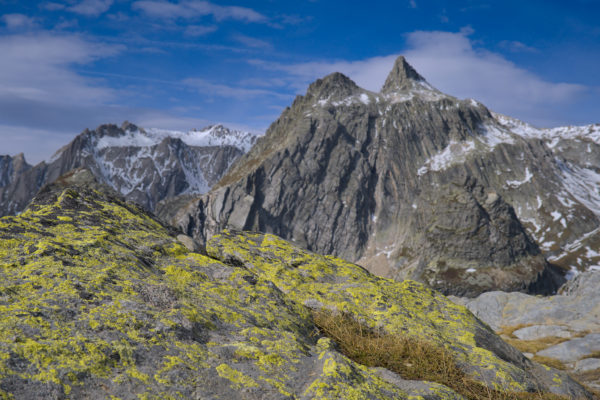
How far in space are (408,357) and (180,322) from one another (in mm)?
5609

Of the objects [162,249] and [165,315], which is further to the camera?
[162,249]

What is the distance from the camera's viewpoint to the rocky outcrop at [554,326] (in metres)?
22.6

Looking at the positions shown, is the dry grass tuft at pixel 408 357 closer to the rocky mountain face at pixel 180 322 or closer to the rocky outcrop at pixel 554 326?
the rocky mountain face at pixel 180 322

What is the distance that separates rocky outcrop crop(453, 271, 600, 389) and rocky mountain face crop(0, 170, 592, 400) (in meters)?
15.6

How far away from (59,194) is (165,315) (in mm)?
8879

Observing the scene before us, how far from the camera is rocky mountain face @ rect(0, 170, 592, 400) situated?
519cm

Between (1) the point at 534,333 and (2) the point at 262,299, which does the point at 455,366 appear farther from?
(1) the point at 534,333

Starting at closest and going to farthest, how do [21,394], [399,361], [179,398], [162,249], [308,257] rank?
[21,394] → [179,398] → [399,361] → [162,249] → [308,257]

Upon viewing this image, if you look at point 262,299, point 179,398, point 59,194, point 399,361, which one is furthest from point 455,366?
point 59,194

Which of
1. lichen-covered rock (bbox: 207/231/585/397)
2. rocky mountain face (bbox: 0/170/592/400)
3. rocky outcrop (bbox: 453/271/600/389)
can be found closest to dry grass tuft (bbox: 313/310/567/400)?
rocky mountain face (bbox: 0/170/592/400)

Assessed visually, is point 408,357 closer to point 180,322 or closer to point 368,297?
point 368,297

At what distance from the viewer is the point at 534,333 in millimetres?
32625

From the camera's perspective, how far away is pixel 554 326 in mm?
32906

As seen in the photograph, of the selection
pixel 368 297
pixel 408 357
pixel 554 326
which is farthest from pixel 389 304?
pixel 554 326
